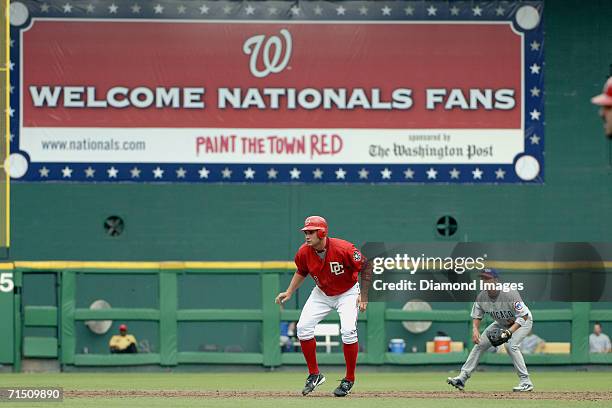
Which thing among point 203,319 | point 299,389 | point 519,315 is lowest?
point 299,389

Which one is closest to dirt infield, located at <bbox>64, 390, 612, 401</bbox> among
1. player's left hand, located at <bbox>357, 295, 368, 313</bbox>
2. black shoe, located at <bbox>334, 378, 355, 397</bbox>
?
black shoe, located at <bbox>334, 378, 355, 397</bbox>

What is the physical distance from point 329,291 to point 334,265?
35 centimetres

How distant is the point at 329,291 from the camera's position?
14492mm

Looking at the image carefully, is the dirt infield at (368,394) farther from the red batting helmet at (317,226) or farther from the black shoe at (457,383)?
the red batting helmet at (317,226)

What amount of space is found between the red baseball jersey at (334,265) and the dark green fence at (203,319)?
654cm

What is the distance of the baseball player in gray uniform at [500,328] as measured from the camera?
617 inches

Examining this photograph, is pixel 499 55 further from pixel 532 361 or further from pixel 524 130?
pixel 532 361

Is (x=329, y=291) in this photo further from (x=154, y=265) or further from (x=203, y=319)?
(x=154, y=265)

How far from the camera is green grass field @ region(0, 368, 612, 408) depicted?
43.7ft

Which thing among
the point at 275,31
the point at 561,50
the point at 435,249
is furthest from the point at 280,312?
the point at 561,50

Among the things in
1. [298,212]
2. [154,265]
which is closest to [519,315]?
[154,265]

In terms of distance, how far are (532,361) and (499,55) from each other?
20.7 feet

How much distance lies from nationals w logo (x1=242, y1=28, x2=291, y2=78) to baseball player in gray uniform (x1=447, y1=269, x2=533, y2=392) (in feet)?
31.2

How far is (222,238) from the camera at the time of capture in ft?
80.2
